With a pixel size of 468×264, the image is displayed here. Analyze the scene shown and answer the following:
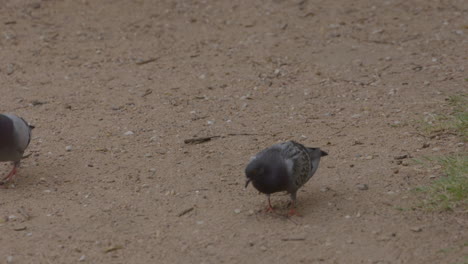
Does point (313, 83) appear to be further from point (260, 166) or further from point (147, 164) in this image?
point (260, 166)

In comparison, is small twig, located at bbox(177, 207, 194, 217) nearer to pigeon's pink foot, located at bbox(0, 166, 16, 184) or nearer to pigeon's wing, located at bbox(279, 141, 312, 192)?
pigeon's wing, located at bbox(279, 141, 312, 192)

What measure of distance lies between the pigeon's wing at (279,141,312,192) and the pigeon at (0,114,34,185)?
2133 millimetres

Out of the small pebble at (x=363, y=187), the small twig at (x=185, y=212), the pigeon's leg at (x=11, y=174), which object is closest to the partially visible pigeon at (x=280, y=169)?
the small pebble at (x=363, y=187)

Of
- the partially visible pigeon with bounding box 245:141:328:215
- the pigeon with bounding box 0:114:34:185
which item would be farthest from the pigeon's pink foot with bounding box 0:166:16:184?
the partially visible pigeon with bounding box 245:141:328:215

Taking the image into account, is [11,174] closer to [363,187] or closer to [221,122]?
[221,122]

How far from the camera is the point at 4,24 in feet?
31.9

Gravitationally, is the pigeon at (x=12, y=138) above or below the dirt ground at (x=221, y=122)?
above

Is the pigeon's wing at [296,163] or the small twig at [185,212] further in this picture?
the small twig at [185,212]

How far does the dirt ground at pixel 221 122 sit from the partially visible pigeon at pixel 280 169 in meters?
0.24

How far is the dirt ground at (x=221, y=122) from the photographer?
183 inches

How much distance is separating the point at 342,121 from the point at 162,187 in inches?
80.0

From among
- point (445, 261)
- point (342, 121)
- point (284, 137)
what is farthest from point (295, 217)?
point (342, 121)

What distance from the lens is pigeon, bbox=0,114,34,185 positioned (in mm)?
5551

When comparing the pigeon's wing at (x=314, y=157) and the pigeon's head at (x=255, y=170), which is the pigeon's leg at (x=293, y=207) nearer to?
the pigeon's wing at (x=314, y=157)
